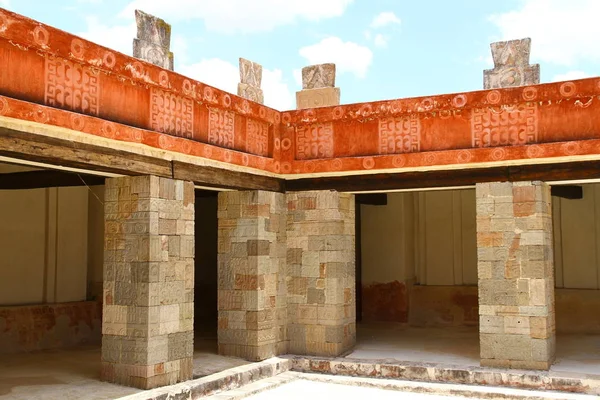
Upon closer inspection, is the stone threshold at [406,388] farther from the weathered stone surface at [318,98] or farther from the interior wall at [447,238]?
the interior wall at [447,238]

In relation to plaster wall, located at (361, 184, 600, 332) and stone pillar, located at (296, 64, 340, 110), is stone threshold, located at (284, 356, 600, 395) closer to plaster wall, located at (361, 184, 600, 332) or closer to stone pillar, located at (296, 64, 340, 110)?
stone pillar, located at (296, 64, 340, 110)

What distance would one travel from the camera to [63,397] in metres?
6.20

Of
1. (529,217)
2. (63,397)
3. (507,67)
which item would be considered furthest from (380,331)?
(63,397)

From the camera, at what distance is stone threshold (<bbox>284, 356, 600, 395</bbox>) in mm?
7035

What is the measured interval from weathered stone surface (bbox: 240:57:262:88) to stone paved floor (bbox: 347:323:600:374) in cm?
385

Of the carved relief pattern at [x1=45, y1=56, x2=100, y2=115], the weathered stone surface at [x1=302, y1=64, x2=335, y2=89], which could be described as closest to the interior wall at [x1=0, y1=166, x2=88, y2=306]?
the carved relief pattern at [x1=45, y1=56, x2=100, y2=115]

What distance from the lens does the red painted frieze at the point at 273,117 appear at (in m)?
5.54

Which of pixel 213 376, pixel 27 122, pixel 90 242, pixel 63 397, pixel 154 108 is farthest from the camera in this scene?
pixel 90 242

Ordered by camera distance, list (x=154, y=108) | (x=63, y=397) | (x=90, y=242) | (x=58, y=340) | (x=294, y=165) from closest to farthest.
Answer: (x=63, y=397) → (x=154, y=108) → (x=294, y=165) → (x=58, y=340) → (x=90, y=242)

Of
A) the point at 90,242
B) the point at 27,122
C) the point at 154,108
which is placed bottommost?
the point at 90,242

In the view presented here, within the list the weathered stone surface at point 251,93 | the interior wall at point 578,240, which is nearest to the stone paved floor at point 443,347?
the interior wall at point 578,240

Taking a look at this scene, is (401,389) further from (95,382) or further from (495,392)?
(95,382)

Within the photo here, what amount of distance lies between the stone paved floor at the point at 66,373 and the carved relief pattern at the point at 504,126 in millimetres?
4004

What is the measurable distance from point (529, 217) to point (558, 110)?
1.25 metres
